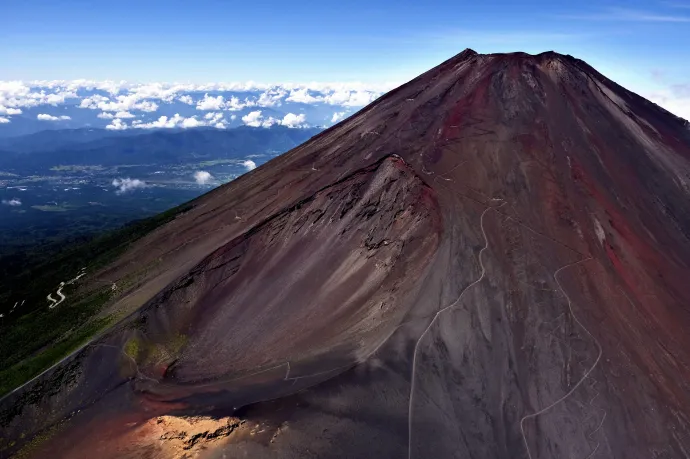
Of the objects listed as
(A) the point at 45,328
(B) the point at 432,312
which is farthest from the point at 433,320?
(A) the point at 45,328

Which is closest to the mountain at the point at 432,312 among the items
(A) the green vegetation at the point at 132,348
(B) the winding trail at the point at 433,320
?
(B) the winding trail at the point at 433,320

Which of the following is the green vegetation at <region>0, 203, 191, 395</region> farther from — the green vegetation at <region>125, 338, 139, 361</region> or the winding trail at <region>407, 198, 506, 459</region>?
the winding trail at <region>407, 198, 506, 459</region>

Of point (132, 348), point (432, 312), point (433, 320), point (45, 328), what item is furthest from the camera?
point (45, 328)

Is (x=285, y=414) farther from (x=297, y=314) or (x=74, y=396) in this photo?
(x=74, y=396)

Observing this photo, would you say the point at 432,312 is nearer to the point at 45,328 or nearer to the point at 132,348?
the point at 132,348

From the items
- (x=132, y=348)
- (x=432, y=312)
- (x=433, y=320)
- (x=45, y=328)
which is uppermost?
(x=432, y=312)

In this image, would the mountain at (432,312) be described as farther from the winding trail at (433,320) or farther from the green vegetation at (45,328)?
the green vegetation at (45,328)

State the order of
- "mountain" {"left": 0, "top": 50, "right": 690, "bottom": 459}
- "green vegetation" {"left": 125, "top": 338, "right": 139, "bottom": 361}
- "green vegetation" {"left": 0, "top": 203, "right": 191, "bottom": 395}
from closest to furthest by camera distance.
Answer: "mountain" {"left": 0, "top": 50, "right": 690, "bottom": 459}
"green vegetation" {"left": 125, "top": 338, "right": 139, "bottom": 361}
"green vegetation" {"left": 0, "top": 203, "right": 191, "bottom": 395}

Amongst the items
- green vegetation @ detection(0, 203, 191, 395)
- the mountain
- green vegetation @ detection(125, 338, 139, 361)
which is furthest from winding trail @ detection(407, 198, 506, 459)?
green vegetation @ detection(0, 203, 191, 395)
